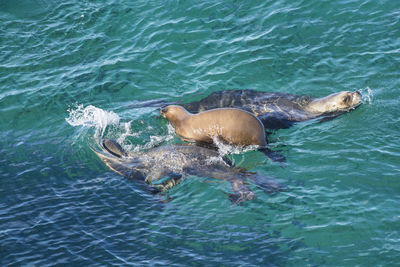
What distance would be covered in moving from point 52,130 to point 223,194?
4899mm

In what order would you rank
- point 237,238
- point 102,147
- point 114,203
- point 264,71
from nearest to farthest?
point 237,238, point 114,203, point 102,147, point 264,71

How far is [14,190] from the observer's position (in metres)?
8.58

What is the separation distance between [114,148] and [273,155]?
318 centimetres

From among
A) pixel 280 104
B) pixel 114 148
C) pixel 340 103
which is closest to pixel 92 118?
pixel 114 148

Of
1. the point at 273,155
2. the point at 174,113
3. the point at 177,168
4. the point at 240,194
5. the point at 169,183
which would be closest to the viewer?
the point at 240,194

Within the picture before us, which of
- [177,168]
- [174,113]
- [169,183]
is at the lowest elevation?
[169,183]

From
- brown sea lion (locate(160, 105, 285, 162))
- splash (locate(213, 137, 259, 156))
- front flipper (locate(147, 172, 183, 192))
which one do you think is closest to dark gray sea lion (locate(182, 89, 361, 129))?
brown sea lion (locate(160, 105, 285, 162))

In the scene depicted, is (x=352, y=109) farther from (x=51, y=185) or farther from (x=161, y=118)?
(x=51, y=185)

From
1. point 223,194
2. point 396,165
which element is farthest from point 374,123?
point 223,194

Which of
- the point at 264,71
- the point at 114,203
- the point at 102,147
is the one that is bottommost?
the point at 114,203

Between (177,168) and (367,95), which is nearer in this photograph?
(177,168)

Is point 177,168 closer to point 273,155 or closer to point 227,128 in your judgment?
point 227,128

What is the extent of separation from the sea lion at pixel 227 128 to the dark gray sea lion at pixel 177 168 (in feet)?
1.27

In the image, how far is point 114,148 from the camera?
30.0ft
